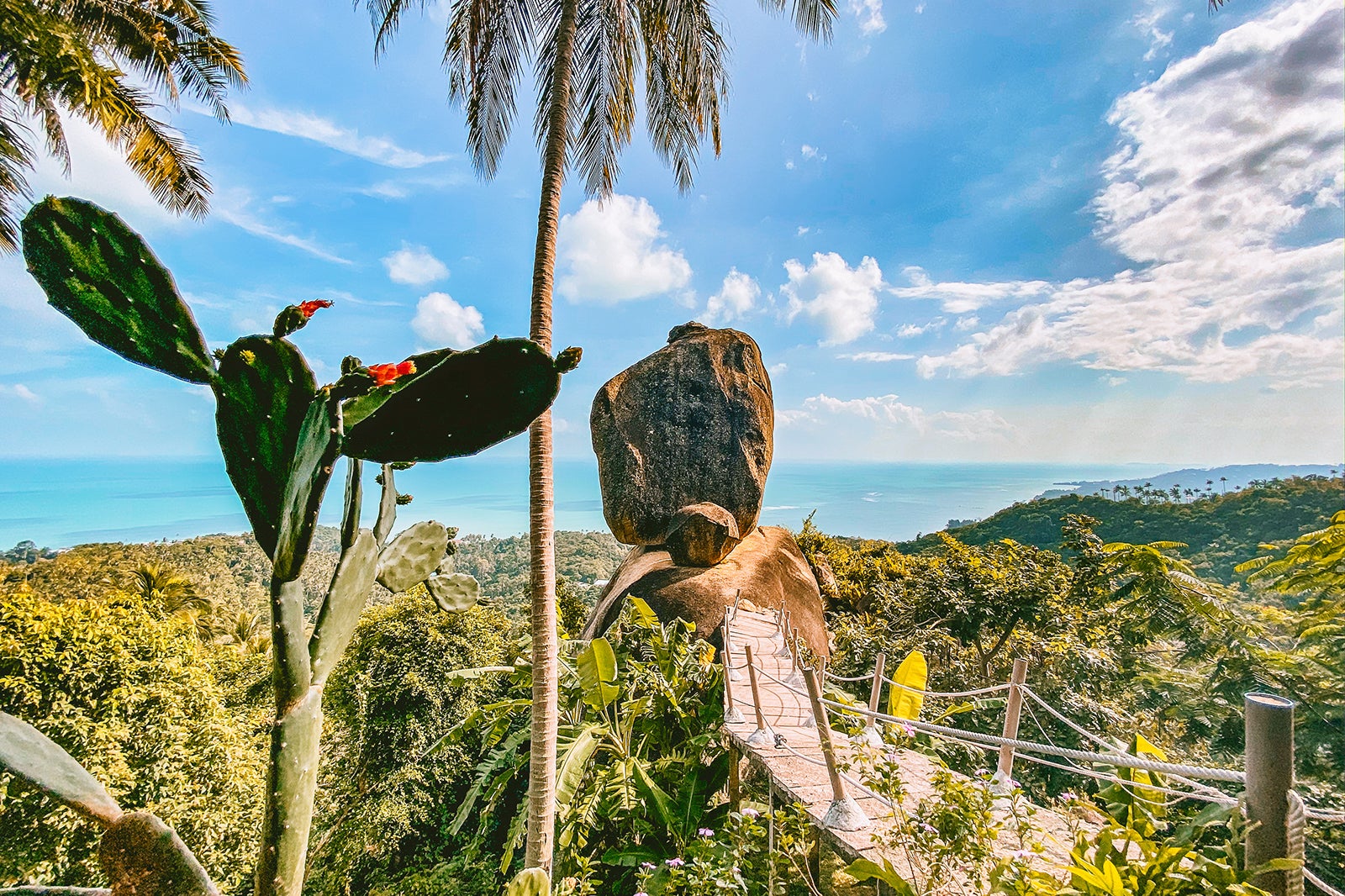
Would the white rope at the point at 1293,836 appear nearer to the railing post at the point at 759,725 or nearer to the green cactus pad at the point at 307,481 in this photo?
the green cactus pad at the point at 307,481

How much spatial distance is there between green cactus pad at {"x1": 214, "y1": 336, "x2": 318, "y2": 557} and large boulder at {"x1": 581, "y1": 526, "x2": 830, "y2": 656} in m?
6.11

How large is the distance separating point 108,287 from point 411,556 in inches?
40.4

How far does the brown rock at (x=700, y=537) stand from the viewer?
758 cm

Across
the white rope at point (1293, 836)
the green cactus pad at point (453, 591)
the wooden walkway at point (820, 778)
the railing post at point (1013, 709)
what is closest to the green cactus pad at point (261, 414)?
the green cactus pad at point (453, 591)

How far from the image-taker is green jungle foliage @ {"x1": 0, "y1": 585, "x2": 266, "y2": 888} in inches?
199

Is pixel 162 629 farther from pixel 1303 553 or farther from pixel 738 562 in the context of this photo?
pixel 1303 553

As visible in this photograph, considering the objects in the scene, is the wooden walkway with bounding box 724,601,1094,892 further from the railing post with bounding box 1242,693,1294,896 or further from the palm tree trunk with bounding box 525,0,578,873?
the palm tree trunk with bounding box 525,0,578,873

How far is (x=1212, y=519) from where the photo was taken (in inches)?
501

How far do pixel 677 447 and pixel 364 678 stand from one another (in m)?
6.56

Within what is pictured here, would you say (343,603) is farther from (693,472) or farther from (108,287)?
(693,472)

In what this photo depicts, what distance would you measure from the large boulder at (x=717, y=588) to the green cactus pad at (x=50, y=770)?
6062mm

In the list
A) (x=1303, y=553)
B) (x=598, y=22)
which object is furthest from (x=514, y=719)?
(x=1303, y=553)

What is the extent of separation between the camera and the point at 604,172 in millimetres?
5219

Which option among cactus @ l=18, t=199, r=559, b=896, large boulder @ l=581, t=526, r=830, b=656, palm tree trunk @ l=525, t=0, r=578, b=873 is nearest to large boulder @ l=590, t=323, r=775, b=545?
large boulder @ l=581, t=526, r=830, b=656
